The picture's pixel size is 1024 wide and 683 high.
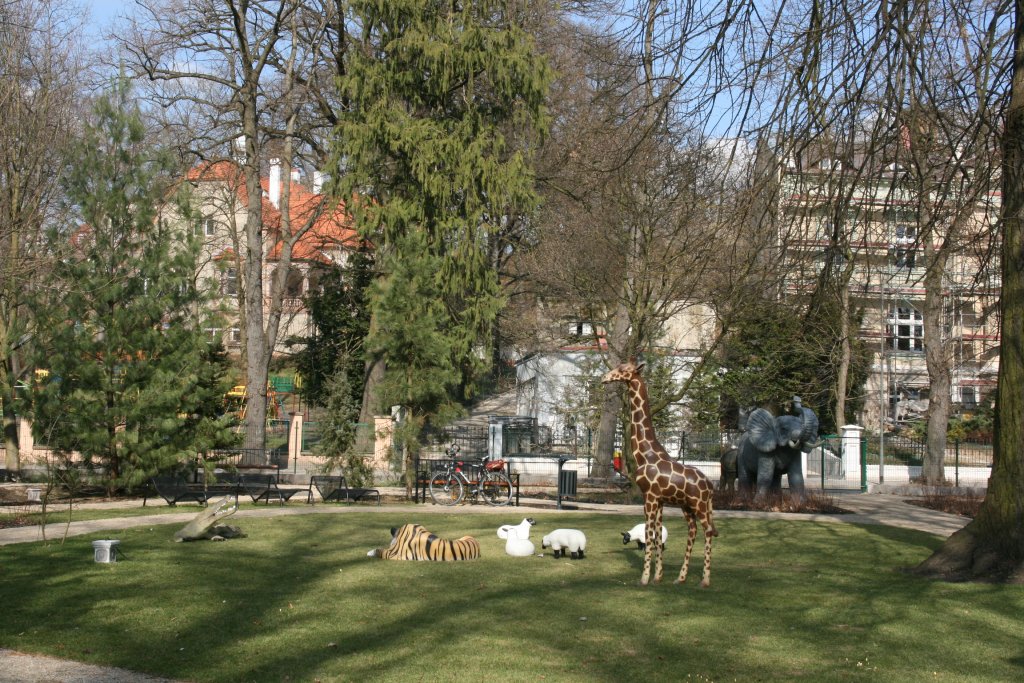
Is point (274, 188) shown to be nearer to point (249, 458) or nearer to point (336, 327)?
point (336, 327)

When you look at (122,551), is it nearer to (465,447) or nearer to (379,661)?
(379,661)

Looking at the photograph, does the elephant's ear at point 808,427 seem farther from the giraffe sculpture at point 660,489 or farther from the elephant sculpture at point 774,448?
the giraffe sculpture at point 660,489

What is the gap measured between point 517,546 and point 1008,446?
6.59m

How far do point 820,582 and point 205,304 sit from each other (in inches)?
625

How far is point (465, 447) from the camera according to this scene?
35.4m

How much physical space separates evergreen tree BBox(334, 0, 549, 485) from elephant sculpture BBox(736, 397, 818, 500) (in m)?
8.21

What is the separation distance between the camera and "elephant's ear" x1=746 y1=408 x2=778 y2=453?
75.8 ft

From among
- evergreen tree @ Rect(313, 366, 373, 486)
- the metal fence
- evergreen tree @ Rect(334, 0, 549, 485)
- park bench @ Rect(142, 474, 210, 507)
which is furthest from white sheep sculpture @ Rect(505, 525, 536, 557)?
the metal fence

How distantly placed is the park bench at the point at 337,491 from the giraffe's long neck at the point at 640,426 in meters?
11.2

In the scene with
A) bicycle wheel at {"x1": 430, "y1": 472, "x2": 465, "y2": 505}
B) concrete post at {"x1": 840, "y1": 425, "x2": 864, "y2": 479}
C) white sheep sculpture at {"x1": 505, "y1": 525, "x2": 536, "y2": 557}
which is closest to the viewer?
white sheep sculpture at {"x1": 505, "y1": 525, "x2": 536, "y2": 557}

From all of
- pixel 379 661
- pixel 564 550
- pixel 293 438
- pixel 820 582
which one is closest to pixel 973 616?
pixel 820 582

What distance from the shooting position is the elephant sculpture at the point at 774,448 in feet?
75.3

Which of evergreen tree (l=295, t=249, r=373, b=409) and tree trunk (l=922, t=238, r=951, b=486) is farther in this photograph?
evergreen tree (l=295, t=249, r=373, b=409)

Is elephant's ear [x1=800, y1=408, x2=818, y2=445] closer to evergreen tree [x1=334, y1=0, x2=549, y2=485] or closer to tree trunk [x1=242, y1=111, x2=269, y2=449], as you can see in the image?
evergreen tree [x1=334, y1=0, x2=549, y2=485]
